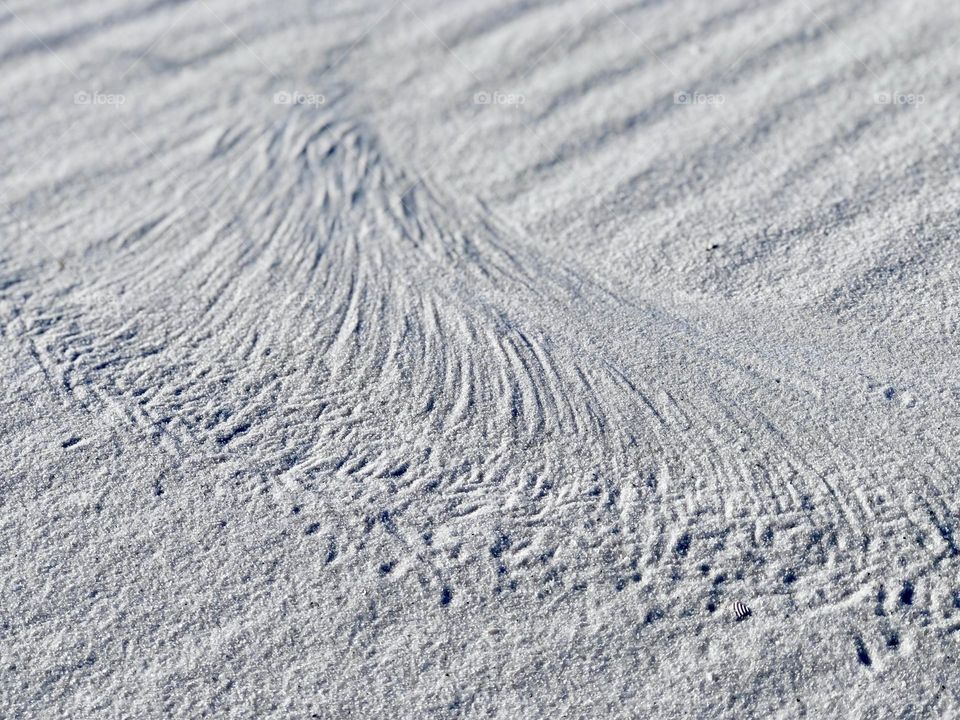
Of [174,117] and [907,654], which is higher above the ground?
[174,117]

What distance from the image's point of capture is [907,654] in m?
2.13

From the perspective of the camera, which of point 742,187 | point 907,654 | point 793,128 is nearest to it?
point 907,654

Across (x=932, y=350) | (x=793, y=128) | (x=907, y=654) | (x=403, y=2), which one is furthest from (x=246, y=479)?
(x=403, y=2)

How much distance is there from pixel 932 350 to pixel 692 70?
5.36 ft

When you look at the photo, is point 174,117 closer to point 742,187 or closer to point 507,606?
point 742,187

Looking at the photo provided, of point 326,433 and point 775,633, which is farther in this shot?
point 326,433

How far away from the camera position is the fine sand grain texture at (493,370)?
7.18ft

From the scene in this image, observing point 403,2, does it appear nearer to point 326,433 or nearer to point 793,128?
point 793,128

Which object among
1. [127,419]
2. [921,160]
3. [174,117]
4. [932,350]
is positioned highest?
[174,117]

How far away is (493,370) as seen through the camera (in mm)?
2793

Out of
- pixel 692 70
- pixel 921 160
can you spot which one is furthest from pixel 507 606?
pixel 692 70

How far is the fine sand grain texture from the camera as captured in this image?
219 centimetres

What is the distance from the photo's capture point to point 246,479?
8.29ft

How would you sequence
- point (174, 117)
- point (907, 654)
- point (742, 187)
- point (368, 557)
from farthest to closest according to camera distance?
point (174, 117) < point (742, 187) < point (368, 557) < point (907, 654)
